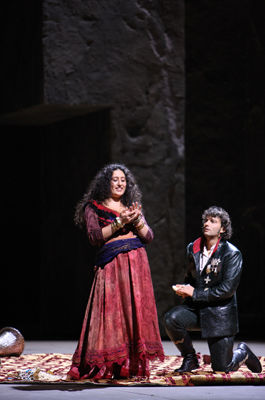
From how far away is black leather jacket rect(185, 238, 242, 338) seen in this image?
649cm

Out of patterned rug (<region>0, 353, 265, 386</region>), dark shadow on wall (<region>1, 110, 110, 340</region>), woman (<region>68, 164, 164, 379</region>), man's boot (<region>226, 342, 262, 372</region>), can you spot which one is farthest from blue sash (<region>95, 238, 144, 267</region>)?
dark shadow on wall (<region>1, 110, 110, 340</region>)

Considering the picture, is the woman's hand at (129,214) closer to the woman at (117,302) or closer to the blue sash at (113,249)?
the woman at (117,302)

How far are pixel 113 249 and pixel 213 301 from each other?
822 mm

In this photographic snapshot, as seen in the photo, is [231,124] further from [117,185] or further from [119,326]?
[119,326]

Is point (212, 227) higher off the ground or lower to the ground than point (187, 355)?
higher

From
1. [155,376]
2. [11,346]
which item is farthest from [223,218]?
[11,346]

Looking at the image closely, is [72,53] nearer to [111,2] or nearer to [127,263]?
[111,2]

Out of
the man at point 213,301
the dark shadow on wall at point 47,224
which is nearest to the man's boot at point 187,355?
the man at point 213,301

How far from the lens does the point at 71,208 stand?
10.2 metres

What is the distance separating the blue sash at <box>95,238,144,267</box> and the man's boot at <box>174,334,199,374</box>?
81cm

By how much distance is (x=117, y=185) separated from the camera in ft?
21.2

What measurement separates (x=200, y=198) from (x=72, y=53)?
3597mm

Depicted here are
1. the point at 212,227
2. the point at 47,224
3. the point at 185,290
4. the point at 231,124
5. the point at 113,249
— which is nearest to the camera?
the point at 113,249

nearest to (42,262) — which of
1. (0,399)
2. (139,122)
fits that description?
(139,122)
